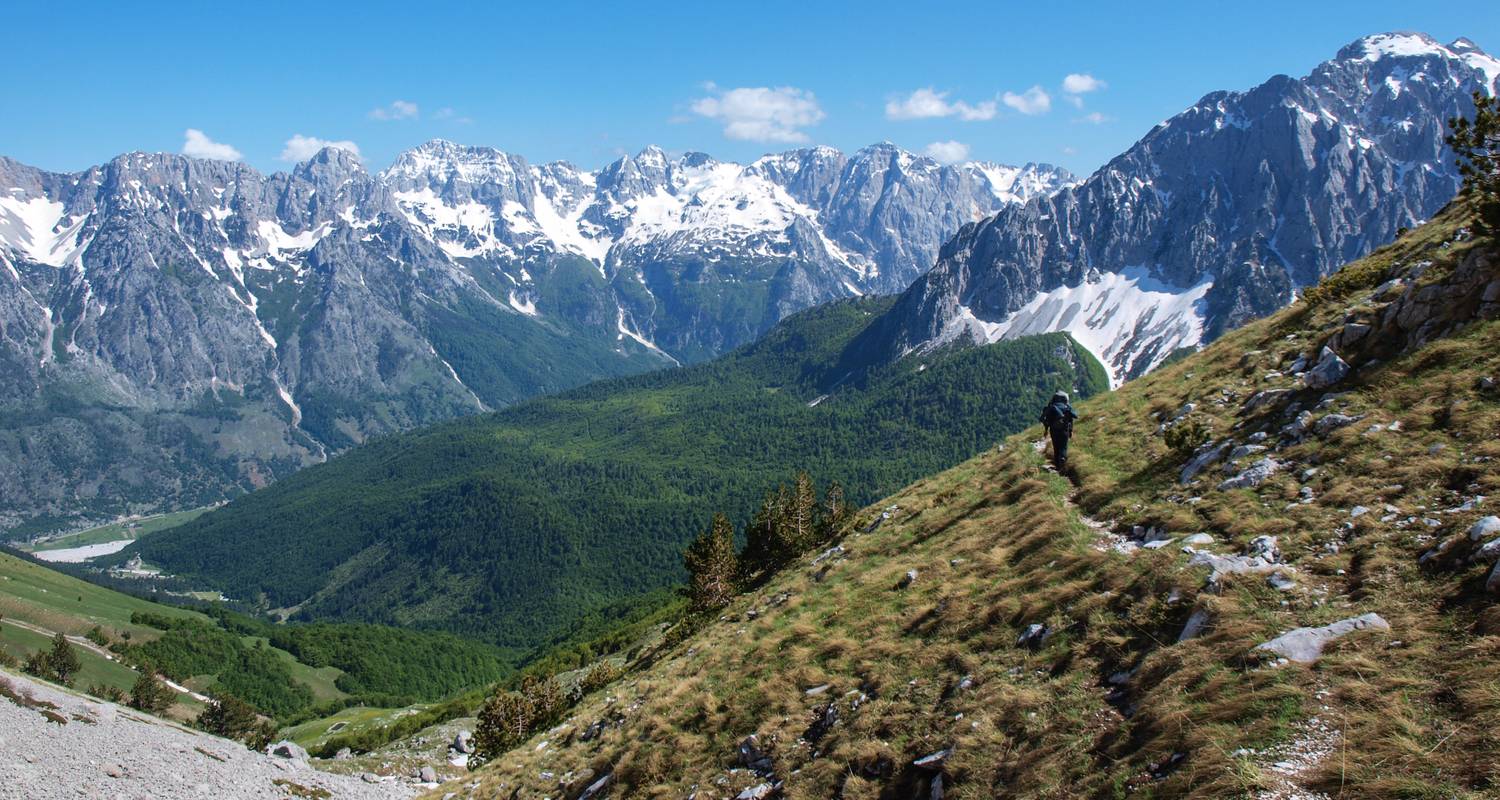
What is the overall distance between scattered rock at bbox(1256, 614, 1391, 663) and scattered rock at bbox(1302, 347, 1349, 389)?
45.7 feet

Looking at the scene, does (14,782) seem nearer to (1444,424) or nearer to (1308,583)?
(1308,583)

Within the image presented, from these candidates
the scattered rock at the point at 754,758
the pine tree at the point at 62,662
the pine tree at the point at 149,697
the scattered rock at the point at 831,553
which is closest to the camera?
the scattered rock at the point at 754,758

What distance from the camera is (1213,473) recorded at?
79.2ft

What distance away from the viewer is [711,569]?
218 feet

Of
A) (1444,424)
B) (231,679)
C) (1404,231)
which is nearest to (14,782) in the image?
(1444,424)

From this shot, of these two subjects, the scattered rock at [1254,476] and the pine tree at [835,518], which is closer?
the scattered rock at [1254,476]

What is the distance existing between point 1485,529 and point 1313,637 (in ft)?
13.1

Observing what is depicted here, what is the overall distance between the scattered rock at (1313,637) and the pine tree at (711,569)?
156 feet

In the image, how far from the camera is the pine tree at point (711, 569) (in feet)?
206

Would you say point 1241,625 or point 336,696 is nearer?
point 1241,625

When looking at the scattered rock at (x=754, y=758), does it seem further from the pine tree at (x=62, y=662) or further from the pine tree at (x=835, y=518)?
the pine tree at (x=62, y=662)

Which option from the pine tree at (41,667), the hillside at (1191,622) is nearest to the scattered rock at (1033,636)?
the hillside at (1191,622)

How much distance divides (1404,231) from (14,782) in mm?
65113

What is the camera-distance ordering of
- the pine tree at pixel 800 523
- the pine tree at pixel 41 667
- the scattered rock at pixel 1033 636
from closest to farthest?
the scattered rock at pixel 1033 636
the pine tree at pixel 800 523
the pine tree at pixel 41 667
